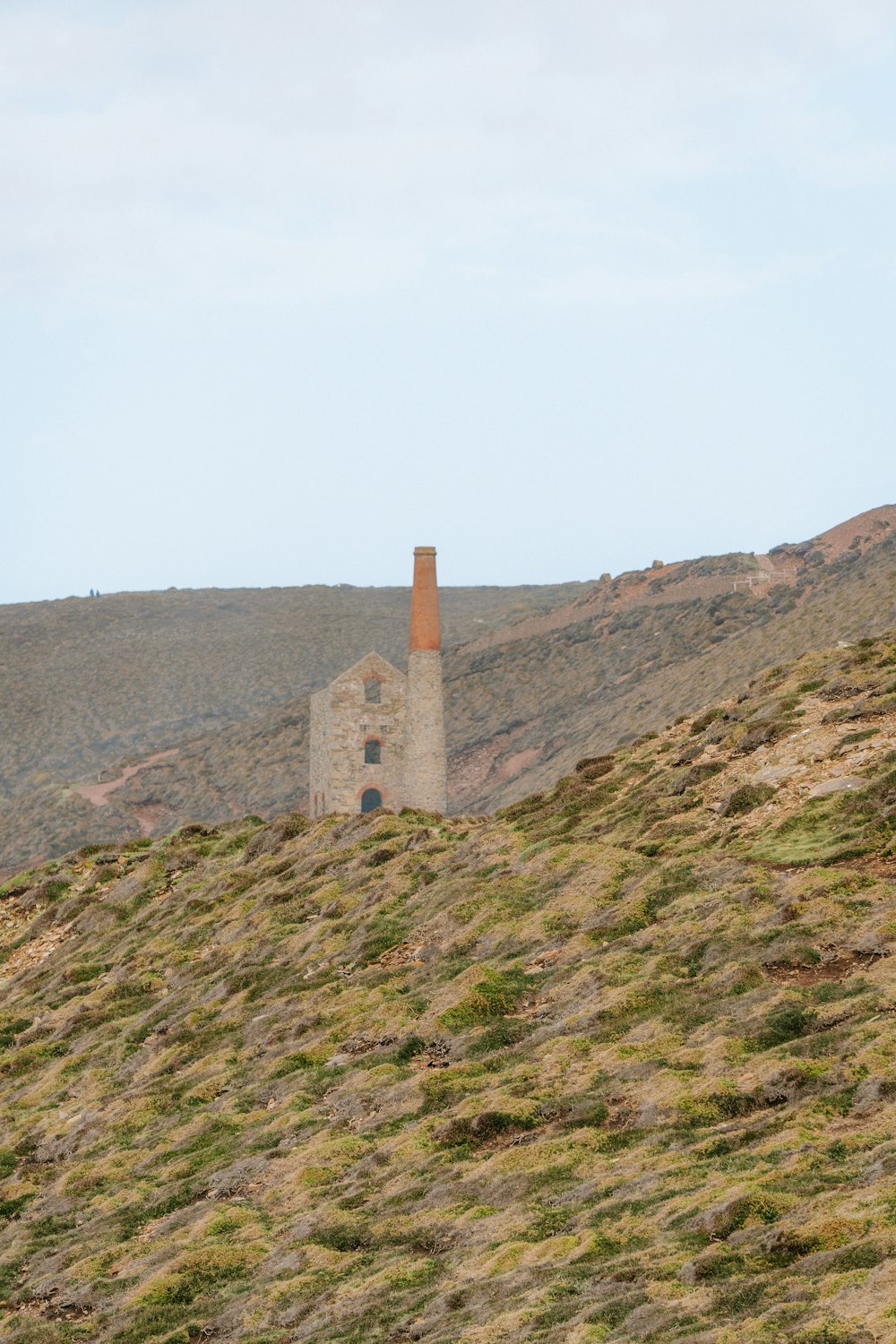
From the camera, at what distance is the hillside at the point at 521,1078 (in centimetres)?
923

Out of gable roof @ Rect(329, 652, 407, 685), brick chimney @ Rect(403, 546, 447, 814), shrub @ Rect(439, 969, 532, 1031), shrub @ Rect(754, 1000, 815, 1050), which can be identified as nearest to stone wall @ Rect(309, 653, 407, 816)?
gable roof @ Rect(329, 652, 407, 685)

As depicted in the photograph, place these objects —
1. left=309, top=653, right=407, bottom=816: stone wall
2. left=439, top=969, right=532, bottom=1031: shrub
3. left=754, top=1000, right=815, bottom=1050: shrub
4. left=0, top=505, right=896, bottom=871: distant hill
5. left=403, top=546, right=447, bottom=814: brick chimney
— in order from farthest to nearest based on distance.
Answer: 1. left=0, top=505, right=896, bottom=871: distant hill
2. left=403, top=546, right=447, bottom=814: brick chimney
3. left=309, top=653, right=407, bottom=816: stone wall
4. left=439, top=969, right=532, bottom=1031: shrub
5. left=754, top=1000, right=815, bottom=1050: shrub

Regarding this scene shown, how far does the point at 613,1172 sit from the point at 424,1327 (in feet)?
6.82

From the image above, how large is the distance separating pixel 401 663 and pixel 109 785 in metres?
38.1

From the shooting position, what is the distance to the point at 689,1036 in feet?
41.6

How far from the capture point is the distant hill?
2537 inches

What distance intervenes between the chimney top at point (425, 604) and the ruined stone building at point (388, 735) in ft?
0.13

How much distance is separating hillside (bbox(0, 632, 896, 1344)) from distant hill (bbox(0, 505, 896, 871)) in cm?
3622

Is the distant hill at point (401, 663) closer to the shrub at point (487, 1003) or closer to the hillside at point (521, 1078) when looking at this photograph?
the hillside at point (521, 1078)

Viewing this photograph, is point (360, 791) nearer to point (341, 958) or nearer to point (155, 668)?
point (341, 958)

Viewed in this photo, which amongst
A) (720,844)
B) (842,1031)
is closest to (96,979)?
(720,844)

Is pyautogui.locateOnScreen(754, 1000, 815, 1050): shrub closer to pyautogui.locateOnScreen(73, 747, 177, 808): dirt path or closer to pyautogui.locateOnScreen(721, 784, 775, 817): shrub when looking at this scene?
pyautogui.locateOnScreen(721, 784, 775, 817): shrub

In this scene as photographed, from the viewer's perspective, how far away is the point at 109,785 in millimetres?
82812

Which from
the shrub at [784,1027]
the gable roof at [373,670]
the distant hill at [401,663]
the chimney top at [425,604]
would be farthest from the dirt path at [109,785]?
the shrub at [784,1027]
